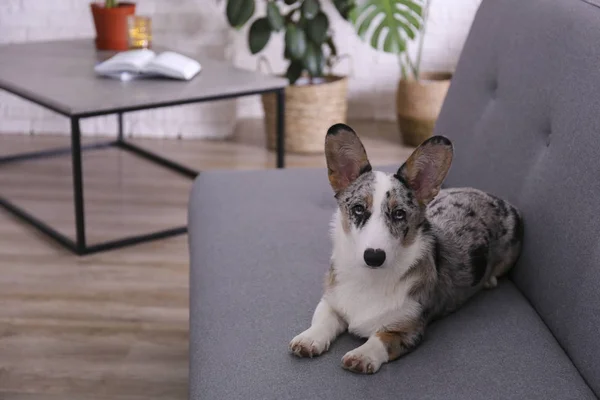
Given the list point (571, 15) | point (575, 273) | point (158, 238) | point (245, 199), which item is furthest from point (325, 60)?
point (575, 273)

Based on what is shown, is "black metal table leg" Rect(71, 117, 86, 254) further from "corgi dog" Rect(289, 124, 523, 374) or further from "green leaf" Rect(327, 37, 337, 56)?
"green leaf" Rect(327, 37, 337, 56)

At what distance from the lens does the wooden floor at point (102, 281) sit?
2.17m

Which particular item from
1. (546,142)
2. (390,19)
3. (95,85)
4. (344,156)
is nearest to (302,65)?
(390,19)

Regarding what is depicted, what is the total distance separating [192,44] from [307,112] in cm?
70

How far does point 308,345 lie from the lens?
1396mm

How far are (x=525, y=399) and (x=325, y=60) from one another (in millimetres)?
2899

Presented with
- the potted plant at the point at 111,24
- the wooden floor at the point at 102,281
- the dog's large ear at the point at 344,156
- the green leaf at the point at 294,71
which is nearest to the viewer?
the dog's large ear at the point at 344,156

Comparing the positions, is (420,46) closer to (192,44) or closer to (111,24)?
(192,44)

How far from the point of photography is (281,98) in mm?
3023

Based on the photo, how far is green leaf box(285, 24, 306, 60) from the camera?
3779 mm

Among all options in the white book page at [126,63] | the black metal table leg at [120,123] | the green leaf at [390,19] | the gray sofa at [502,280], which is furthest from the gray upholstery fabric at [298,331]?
the black metal table leg at [120,123]

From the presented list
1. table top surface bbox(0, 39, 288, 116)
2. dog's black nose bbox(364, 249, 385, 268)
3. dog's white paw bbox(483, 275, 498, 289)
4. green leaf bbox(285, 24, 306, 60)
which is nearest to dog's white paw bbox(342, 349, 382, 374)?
dog's black nose bbox(364, 249, 385, 268)

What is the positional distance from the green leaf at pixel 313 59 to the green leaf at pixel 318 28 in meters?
0.04

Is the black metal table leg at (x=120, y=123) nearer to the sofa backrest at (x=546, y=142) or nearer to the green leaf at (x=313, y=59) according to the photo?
the green leaf at (x=313, y=59)
